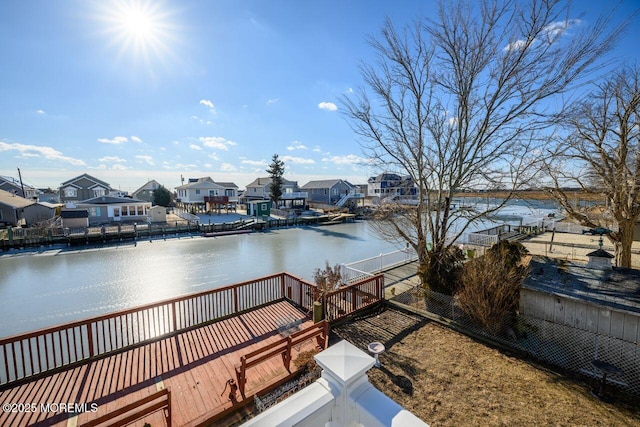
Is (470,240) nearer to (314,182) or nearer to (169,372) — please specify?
(169,372)

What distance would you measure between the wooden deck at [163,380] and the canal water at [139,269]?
5444mm

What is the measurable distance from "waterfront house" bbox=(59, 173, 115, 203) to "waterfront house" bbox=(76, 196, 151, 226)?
11479 mm

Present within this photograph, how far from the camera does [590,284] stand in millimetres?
6160

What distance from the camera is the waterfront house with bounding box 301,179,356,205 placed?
46000 mm

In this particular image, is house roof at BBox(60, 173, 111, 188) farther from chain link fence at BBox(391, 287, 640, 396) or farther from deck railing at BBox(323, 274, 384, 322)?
chain link fence at BBox(391, 287, 640, 396)

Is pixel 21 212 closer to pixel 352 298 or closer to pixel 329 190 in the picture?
pixel 352 298

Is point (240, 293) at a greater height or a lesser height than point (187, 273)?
greater

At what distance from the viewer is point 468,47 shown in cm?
742

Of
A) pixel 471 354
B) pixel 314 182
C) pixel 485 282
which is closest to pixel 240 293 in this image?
pixel 471 354

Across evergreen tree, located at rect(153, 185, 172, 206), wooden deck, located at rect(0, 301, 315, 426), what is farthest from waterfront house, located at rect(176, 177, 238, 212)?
wooden deck, located at rect(0, 301, 315, 426)

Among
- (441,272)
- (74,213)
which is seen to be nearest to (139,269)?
(441,272)

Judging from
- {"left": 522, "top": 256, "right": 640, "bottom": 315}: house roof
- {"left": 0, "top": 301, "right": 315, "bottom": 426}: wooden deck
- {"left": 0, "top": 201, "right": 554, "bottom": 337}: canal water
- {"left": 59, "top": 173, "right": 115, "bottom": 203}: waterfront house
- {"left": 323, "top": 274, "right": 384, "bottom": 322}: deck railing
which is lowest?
{"left": 0, "top": 201, "right": 554, "bottom": 337}: canal water

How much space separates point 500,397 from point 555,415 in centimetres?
68

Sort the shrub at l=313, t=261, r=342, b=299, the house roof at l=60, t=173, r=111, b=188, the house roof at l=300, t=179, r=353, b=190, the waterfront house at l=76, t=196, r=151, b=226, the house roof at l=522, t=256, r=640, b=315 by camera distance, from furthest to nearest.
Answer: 1. the house roof at l=300, t=179, r=353, b=190
2. the house roof at l=60, t=173, r=111, b=188
3. the waterfront house at l=76, t=196, r=151, b=226
4. the shrub at l=313, t=261, r=342, b=299
5. the house roof at l=522, t=256, r=640, b=315
